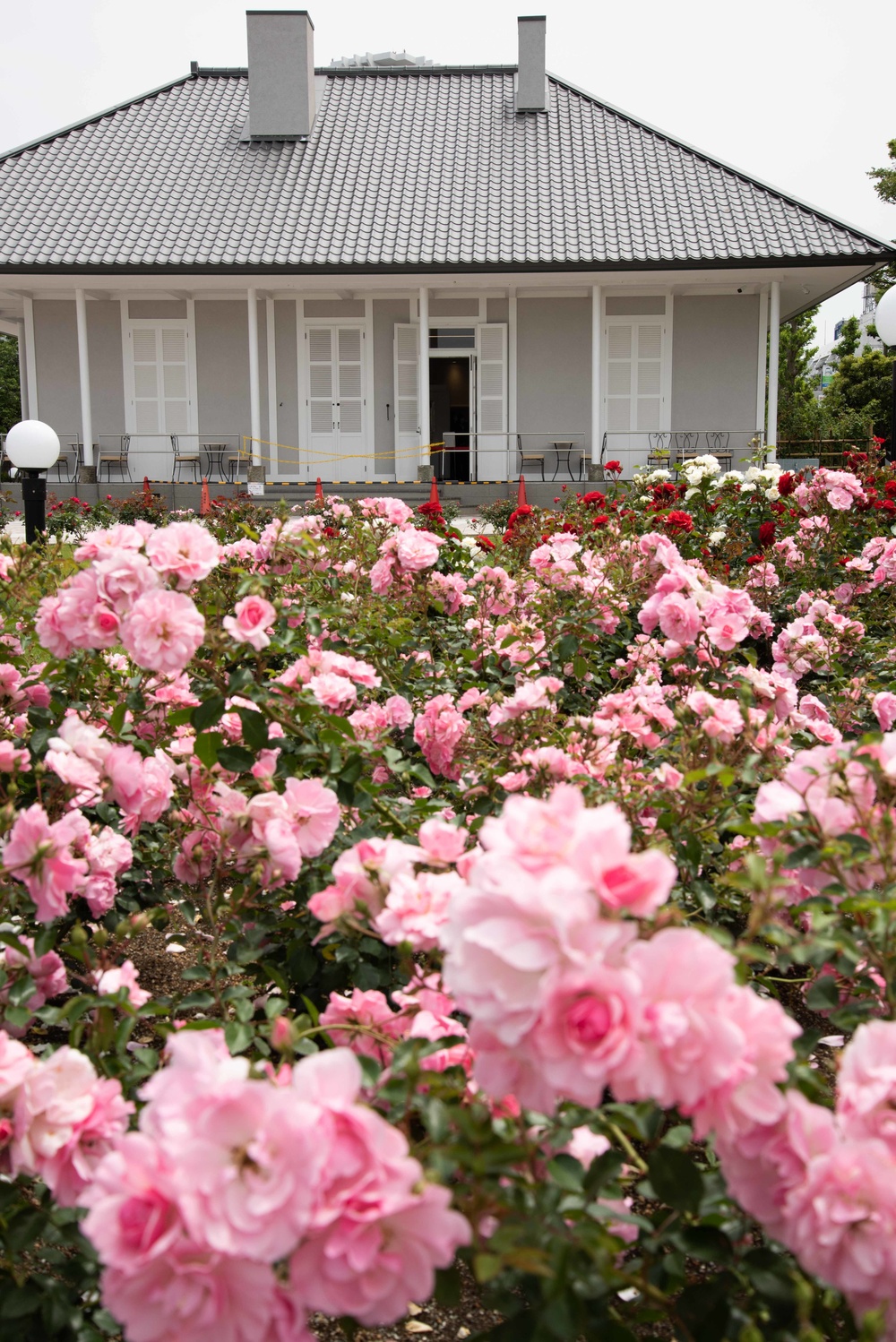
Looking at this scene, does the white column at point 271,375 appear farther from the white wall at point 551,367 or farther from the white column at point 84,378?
the white wall at point 551,367

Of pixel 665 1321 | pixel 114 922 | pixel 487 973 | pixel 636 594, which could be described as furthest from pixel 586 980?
pixel 636 594

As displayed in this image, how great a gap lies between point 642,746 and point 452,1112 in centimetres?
139

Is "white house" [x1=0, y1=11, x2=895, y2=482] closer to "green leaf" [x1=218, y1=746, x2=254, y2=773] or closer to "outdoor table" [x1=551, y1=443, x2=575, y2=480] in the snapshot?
"outdoor table" [x1=551, y1=443, x2=575, y2=480]

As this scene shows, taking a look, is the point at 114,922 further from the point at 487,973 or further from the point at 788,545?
the point at 788,545

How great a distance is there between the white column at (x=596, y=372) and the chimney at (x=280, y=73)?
585 cm

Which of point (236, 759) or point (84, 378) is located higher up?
point (84, 378)

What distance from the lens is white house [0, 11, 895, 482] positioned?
51.1ft

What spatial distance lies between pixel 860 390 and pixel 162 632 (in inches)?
1114

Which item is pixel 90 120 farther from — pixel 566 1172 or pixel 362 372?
pixel 566 1172

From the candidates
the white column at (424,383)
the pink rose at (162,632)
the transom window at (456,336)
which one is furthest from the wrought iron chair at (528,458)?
the pink rose at (162,632)

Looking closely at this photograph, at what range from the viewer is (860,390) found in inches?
1059

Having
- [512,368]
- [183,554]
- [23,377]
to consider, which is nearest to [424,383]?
[512,368]

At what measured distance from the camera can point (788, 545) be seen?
186 inches

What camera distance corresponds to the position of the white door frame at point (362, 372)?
16719 mm
